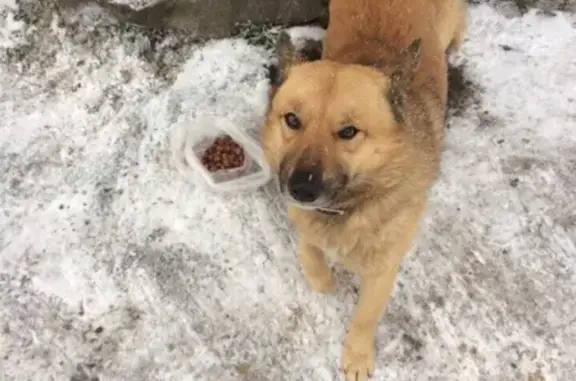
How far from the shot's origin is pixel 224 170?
11.4ft

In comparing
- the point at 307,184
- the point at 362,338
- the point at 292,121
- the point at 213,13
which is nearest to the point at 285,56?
the point at 292,121

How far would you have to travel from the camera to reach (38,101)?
148 inches

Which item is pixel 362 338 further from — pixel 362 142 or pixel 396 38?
pixel 396 38

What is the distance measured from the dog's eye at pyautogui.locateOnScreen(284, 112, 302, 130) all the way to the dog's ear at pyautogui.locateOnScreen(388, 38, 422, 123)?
370 millimetres

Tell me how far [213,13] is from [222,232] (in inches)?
58.8

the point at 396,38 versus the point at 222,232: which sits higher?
the point at 396,38

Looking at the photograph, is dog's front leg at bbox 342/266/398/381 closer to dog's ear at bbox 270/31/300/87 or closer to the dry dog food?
dog's ear at bbox 270/31/300/87

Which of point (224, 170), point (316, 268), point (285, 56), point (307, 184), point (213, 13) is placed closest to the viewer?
point (307, 184)

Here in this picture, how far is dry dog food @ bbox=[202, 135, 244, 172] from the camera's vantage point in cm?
348

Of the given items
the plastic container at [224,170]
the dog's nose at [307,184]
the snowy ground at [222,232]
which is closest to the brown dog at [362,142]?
the dog's nose at [307,184]

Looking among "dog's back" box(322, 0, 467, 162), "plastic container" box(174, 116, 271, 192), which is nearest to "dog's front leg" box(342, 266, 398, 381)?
"dog's back" box(322, 0, 467, 162)

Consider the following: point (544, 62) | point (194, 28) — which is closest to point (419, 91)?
point (544, 62)

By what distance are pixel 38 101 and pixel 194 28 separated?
109 cm

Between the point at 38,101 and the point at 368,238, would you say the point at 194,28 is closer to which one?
the point at 38,101
